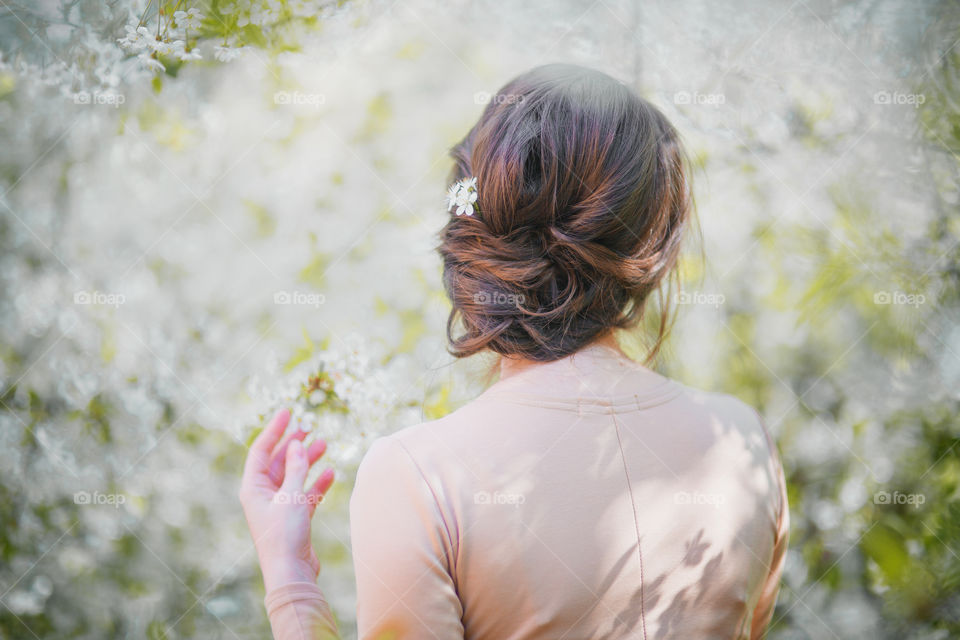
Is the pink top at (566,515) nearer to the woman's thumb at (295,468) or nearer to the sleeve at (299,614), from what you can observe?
the sleeve at (299,614)

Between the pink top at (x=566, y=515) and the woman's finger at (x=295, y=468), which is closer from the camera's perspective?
the pink top at (x=566, y=515)

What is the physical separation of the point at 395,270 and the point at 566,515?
1030 mm

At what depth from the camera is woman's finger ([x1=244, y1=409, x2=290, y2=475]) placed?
1213 mm

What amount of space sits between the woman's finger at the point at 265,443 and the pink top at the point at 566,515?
484 millimetres

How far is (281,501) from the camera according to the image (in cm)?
113

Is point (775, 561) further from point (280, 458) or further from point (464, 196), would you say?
point (280, 458)

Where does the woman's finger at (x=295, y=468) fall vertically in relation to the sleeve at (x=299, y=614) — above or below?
above

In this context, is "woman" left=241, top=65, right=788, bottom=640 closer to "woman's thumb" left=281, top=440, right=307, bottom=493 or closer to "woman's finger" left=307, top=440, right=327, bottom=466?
"woman's thumb" left=281, top=440, right=307, bottom=493

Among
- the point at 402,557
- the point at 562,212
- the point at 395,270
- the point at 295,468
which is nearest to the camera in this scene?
the point at 402,557

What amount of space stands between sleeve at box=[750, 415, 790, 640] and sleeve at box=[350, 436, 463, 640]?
528 mm

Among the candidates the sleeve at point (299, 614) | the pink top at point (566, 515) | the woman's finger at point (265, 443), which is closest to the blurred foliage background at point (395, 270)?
the woman's finger at point (265, 443)

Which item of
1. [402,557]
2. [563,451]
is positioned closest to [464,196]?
[563,451]

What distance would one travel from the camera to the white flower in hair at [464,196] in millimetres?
938

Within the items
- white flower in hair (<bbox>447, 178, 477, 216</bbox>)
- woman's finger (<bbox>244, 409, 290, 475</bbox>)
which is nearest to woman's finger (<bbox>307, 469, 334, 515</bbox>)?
woman's finger (<bbox>244, 409, 290, 475</bbox>)
